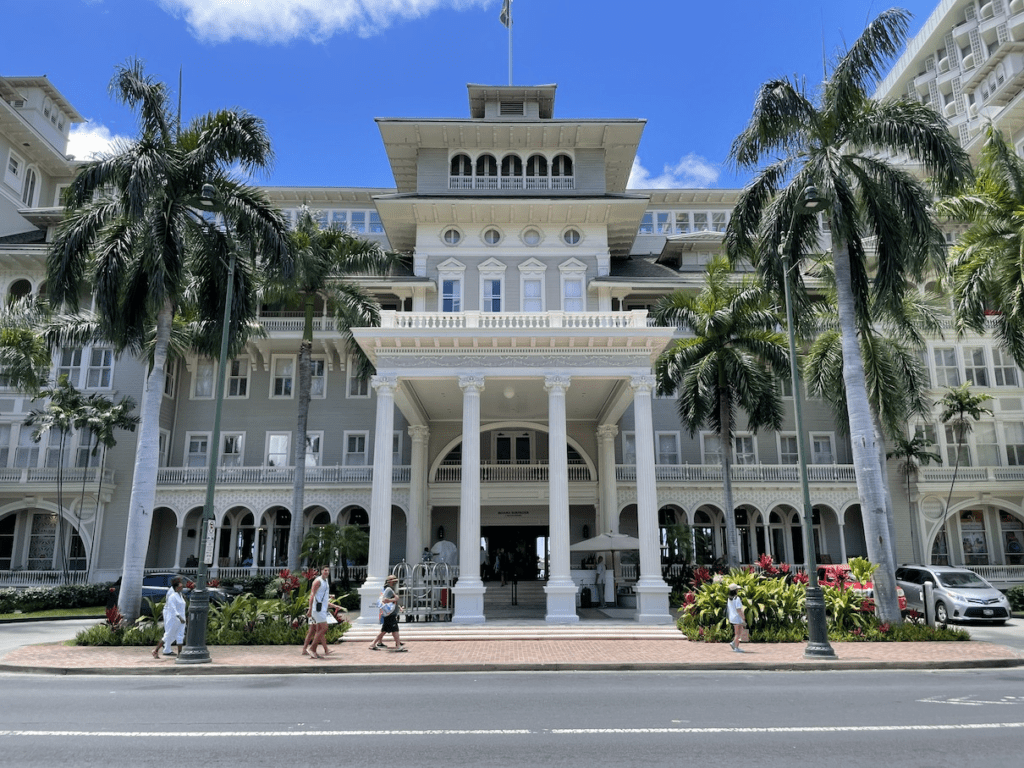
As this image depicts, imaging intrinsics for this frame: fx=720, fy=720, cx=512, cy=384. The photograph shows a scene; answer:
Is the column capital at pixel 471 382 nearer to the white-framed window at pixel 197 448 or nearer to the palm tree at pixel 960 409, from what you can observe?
the white-framed window at pixel 197 448

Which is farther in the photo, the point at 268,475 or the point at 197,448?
the point at 197,448

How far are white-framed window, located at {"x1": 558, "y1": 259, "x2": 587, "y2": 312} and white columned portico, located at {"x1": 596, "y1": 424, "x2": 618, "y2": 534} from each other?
7152 millimetres

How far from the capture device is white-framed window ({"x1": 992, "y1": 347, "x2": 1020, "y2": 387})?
37.2 meters

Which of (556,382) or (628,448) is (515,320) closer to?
(556,382)

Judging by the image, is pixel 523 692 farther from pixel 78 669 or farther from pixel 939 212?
pixel 939 212

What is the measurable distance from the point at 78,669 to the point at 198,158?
45.3ft

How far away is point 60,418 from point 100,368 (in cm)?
614

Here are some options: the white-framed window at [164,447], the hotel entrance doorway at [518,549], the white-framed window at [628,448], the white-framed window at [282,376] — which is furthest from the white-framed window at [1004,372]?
the white-framed window at [164,447]

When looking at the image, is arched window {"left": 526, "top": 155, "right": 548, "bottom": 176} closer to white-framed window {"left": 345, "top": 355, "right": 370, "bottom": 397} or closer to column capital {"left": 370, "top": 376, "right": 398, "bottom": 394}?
white-framed window {"left": 345, "top": 355, "right": 370, "bottom": 397}

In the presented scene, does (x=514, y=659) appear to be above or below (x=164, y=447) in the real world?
below

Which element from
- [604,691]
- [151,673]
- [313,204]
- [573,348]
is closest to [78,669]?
[151,673]

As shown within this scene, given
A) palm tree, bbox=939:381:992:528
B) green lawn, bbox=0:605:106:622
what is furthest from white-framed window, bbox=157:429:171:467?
palm tree, bbox=939:381:992:528

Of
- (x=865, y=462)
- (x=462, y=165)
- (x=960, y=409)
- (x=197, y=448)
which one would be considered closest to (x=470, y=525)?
(x=865, y=462)

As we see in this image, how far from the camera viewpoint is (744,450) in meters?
37.3
